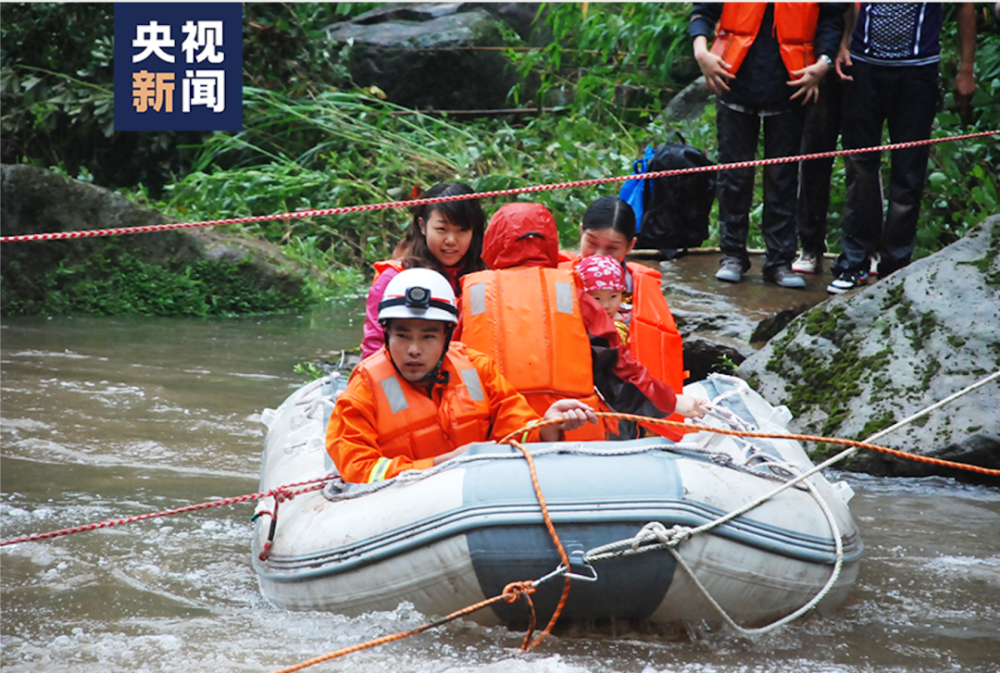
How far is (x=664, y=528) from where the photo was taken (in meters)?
2.87

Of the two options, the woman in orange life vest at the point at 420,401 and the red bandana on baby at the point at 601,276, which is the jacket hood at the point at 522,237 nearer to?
the red bandana on baby at the point at 601,276

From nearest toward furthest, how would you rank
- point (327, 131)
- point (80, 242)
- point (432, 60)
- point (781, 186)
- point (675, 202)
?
point (781, 186)
point (675, 202)
point (80, 242)
point (327, 131)
point (432, 60)

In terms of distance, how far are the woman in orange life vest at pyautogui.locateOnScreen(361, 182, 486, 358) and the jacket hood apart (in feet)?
1.52

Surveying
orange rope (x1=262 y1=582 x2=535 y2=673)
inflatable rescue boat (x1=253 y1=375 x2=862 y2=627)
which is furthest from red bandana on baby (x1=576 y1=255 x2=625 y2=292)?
orange rope (x1=262 y1=582 x2=535 y2=673)

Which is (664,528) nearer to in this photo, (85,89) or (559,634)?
(559,634)

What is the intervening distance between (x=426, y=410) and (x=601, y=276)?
2.68 ft

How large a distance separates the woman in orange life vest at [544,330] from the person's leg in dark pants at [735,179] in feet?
8.66

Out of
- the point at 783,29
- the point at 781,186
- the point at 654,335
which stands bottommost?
the point at 654,335

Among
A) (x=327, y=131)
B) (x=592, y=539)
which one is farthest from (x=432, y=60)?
(x=592, y=539)

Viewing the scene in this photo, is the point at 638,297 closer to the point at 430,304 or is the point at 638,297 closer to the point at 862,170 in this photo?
the point at 430,304

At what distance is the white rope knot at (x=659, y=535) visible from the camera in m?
2.84

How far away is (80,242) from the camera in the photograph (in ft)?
28.3

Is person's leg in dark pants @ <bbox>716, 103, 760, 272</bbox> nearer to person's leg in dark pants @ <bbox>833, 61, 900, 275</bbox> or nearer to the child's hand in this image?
person's leg in dark pants @ <bbox>833, 61, 900, 275</bbox>

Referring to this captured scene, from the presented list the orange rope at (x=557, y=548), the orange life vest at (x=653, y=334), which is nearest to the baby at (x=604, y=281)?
the orange life vest at (x=653, y=334)
